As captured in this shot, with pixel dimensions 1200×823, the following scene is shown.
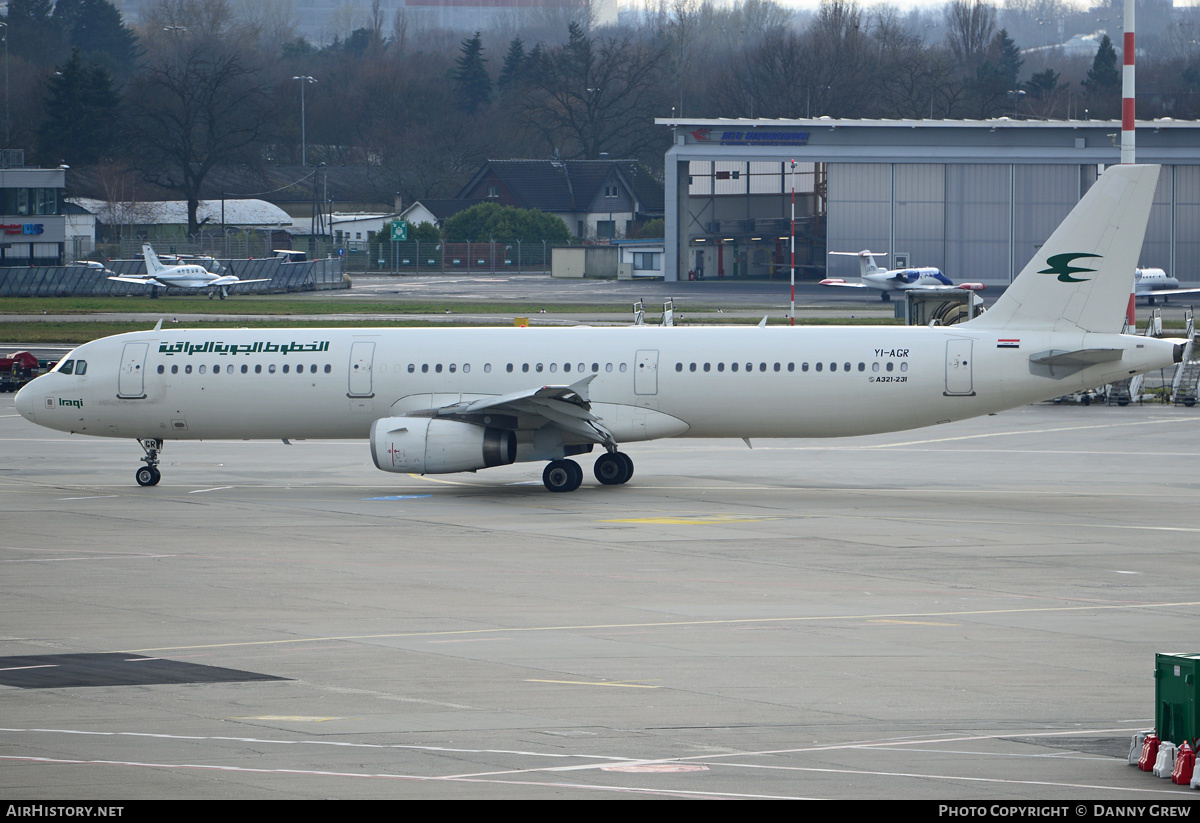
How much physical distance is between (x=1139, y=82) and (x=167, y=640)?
596ft

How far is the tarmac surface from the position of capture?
480 inches

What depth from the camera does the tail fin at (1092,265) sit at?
97.7 ft

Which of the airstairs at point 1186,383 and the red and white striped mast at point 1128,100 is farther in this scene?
the airstairs at point 1186,383

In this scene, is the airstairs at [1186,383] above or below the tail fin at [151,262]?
below

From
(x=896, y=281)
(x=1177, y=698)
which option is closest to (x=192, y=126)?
(x=896, y=281)

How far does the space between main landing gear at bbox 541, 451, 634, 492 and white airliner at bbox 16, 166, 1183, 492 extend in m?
0.05

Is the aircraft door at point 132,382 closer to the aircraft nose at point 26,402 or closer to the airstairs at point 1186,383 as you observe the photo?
the aircraft nose at point 26,402

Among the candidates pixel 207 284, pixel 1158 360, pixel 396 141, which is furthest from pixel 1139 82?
pixel 1158 360

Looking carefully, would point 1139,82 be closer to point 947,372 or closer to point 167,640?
point 947,372

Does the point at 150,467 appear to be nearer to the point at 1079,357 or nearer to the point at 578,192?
the point at 1079,357

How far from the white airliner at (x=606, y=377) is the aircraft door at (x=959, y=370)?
0.10ft

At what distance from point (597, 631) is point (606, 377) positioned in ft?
45.7

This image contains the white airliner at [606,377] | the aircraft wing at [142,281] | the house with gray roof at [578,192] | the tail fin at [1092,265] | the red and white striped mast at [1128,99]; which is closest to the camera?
the tail fin at [1092,265]

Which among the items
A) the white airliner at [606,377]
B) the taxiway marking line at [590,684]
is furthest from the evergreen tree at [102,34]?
the taxiway marking line at [590,684]
